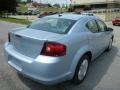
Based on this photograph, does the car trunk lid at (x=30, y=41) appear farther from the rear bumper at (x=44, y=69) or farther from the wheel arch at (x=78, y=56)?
the wheel arch at (x=78, y=56)

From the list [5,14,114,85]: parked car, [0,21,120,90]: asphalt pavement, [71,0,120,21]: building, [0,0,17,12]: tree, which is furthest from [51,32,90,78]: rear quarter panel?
[0,0,17,12]: tree

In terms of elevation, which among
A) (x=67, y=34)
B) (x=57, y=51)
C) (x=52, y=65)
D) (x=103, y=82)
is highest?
(x=67, y=34)

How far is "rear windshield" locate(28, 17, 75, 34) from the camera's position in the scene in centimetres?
460

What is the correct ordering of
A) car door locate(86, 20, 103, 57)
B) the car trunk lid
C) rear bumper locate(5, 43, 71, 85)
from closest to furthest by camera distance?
1. rear bumper locate(5, 43, 71, 85)
2. the car trunk lid
3. car door locate(86, 20, 103, 57)

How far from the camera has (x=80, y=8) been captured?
63.6 meters

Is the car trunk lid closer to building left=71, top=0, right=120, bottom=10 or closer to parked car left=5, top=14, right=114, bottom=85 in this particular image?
parked car left=5, top=14, right=114, bottom=85

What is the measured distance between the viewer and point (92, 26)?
544 cm

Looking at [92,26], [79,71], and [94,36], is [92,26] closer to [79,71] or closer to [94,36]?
[94,36]

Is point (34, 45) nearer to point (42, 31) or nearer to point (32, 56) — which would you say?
point (32, 56)

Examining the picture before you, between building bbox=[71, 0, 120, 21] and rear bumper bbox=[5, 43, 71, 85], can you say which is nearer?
rear bumper bbox=[5, 43, 71, 85]

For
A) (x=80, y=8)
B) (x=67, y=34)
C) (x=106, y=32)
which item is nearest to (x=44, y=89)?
(x=67, y=34)

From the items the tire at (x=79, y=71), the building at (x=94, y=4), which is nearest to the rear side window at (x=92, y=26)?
the tire at (x=79, y=71)

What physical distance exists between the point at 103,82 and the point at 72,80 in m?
0.85

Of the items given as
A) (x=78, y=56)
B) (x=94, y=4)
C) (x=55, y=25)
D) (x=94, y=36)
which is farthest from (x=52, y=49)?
(x=94, y=4)
